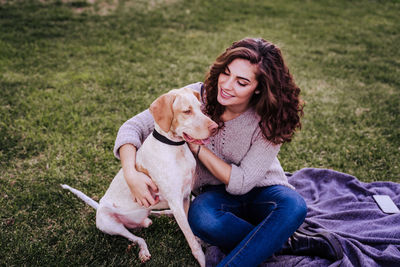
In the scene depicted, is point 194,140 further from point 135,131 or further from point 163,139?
point 135,131

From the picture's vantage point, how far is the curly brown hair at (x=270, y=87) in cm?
244

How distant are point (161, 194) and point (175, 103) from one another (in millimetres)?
798

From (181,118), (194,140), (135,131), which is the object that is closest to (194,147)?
(194,140)

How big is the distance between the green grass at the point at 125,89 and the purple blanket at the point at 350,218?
1.35 ft

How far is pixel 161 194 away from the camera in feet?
8.37

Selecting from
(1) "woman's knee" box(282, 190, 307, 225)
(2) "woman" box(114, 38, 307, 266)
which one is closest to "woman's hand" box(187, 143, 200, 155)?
(2) "woman" box(114, 38, 307, 266)

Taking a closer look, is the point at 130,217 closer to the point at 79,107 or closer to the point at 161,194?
the point at 161,194

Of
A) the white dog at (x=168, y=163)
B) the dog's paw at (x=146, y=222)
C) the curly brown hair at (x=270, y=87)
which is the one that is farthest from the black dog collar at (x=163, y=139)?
the dog's paw at (x=146, y=222)

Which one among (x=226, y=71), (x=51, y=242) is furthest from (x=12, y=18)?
(x=226, y=71)

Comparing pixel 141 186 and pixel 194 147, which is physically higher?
pixel 194 147

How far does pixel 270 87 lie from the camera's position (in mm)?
2465

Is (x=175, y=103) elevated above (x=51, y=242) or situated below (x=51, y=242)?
above

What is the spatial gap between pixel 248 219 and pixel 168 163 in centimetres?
103

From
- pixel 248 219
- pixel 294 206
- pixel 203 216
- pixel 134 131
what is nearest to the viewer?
pixel 294 206
